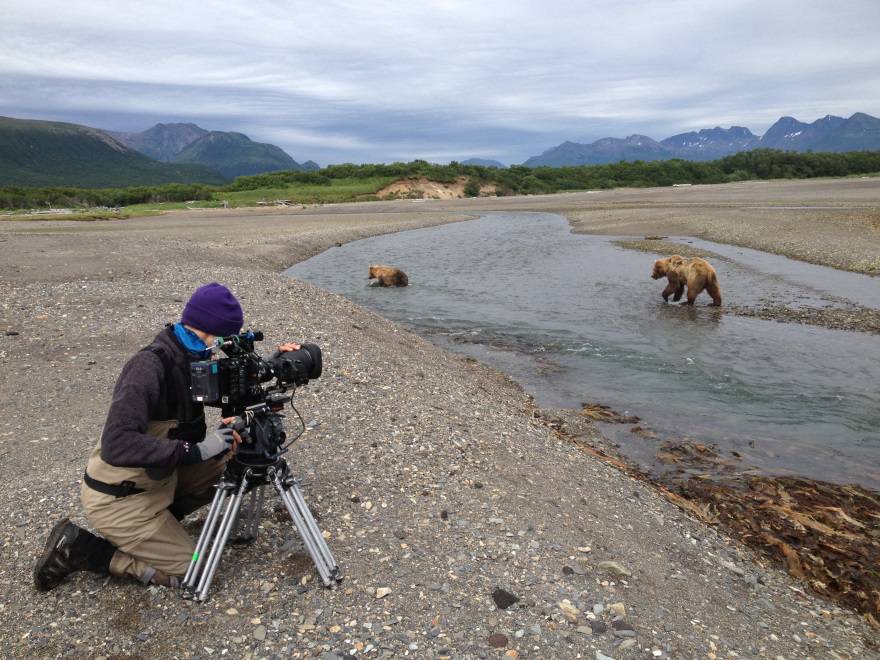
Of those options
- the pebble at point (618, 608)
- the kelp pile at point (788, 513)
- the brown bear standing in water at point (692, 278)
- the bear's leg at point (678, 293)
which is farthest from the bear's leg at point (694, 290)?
the pebble at point (618, 608)

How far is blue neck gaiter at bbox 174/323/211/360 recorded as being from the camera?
12.9 ft

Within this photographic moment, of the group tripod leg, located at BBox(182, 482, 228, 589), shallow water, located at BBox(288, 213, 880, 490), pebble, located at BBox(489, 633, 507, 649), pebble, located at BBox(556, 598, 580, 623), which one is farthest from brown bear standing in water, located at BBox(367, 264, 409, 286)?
pebble, located at BBox(489, 633, 507, 649)

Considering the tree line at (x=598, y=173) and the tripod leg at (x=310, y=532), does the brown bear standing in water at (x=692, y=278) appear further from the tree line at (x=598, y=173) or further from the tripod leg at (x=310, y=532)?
the tree line at (x=598, y=173)

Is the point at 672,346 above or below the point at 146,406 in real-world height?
below

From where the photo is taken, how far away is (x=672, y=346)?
41.8 ft

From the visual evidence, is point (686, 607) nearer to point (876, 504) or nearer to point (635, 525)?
A: point (635, 525)

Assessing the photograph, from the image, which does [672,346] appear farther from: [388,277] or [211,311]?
[211,311]

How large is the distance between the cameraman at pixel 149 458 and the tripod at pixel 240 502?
0.13 metres

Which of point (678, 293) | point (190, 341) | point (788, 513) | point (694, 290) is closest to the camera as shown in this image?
point (190, 341)

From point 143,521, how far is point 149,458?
0.57 m

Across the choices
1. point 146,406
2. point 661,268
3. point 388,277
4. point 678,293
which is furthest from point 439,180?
point 146,406

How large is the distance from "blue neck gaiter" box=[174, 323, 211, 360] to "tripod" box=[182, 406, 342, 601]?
0.50 m

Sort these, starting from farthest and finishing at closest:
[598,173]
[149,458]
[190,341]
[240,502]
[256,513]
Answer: [598,173] → [256,513] → [240,502] → [190,341] → [149,458]

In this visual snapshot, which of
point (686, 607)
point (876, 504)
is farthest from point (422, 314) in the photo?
point (686, 607)
